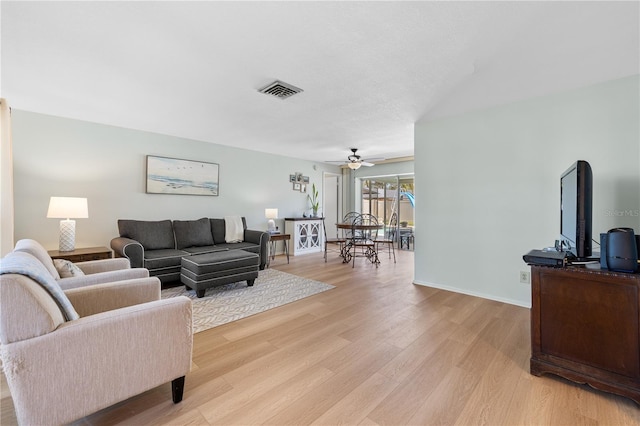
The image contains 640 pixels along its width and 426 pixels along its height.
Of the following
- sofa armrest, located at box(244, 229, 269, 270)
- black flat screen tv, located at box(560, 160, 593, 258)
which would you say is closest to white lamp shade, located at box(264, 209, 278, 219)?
sofa armrest, located at box(244, 229, 269, 270)

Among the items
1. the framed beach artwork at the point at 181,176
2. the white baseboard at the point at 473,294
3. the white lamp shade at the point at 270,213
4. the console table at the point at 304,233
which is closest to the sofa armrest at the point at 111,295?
the framed beach artwork at the point at 181,176

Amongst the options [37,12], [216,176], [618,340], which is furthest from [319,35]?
[216,176]

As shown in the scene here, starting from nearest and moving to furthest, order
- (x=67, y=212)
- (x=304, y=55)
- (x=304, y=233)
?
1. (x=304, y=55)
2. (x=67, y=212)
3. (x=304, y=233)

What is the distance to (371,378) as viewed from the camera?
1699 millimetres

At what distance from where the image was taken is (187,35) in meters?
1.89

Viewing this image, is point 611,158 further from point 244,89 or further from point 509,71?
point 244,89

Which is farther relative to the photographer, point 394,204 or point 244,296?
point 394,204

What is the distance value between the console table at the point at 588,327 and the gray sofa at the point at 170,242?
3706 mm

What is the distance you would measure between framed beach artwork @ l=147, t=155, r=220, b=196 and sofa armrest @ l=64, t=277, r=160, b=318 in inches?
113

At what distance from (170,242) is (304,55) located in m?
3.37

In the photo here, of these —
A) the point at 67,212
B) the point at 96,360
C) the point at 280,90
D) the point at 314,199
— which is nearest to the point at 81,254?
the point at 67,212

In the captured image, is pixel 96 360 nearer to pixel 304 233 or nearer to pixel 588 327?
pixel 588 327

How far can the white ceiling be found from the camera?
1724mm

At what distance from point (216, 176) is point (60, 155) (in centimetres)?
209
